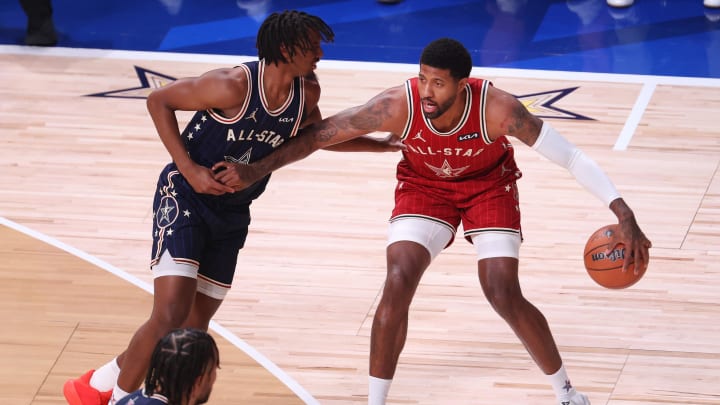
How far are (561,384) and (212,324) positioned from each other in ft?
6.61

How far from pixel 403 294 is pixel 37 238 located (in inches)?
121

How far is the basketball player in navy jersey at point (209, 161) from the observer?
4832mm

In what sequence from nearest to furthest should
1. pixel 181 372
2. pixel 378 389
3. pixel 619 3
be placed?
pixel 181 372 → pixel 378 389 → pixel 619 3

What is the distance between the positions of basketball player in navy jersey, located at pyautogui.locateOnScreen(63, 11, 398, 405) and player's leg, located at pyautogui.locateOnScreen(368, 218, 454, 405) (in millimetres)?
673

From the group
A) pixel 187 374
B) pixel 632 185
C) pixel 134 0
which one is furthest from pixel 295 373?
pixel 134 0

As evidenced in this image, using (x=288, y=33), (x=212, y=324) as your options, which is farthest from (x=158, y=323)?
(x=212, y=324)

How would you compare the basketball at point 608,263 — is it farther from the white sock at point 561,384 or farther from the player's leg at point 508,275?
the white sock at point 561,384

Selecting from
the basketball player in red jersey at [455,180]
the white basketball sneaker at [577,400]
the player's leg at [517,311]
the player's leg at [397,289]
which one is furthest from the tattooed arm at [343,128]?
the white basketball sneaker at [577,400]

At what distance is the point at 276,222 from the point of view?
7.44 metres

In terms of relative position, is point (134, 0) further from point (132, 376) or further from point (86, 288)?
point (132, 376)

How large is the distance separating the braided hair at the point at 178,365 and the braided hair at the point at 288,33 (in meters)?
1.48

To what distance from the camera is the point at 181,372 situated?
376 centimetres

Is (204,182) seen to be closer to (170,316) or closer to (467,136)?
(170,316)

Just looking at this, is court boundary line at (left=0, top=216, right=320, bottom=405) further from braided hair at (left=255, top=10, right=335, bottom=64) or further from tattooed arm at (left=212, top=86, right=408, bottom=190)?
braided hair at (left=255, top=10, right=335, bottom=64)
